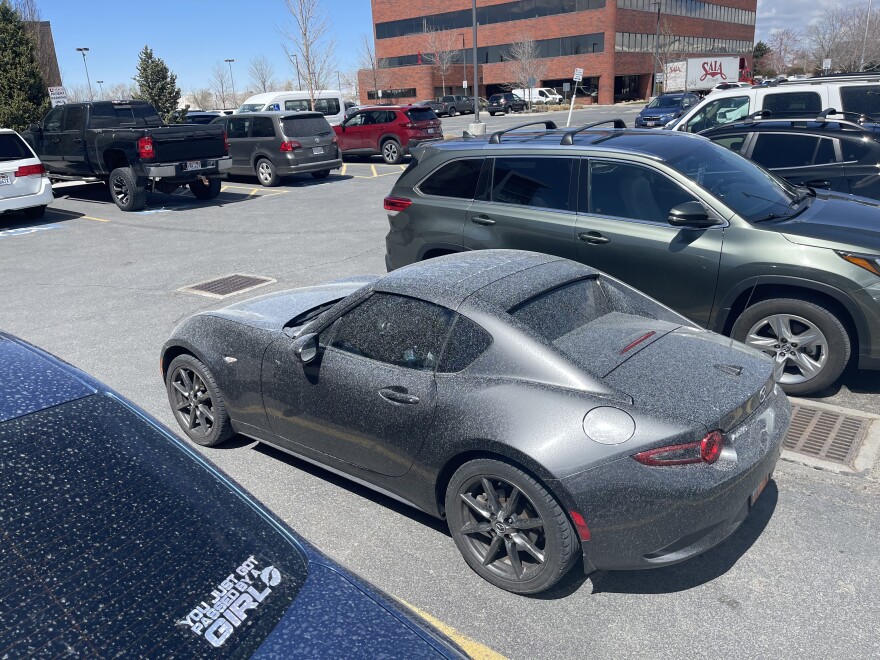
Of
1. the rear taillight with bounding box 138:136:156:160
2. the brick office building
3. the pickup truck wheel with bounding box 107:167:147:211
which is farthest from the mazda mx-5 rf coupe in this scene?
the brick office building

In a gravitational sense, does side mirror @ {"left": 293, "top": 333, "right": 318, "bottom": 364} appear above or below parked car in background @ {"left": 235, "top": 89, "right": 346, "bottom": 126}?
below

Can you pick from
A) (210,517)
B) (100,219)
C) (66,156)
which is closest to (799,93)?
(210,517)

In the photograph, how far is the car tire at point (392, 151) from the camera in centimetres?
2198

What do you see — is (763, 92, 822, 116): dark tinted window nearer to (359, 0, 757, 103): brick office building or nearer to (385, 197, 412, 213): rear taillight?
(385, 197, 412, 213): rear taillight

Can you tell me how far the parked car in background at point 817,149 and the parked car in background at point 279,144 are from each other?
1146 centimetres

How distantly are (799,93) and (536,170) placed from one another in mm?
7503

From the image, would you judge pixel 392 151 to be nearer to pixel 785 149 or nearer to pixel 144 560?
pixel 785 149

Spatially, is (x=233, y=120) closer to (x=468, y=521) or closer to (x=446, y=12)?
(x=468, y=521)

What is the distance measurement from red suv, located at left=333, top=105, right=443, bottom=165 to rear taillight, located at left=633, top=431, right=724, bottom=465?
19309 millimetres

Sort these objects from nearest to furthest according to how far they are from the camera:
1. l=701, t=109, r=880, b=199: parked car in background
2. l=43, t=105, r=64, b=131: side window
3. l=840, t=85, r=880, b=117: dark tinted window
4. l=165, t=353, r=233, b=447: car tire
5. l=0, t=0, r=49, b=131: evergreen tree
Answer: l=165, t=353, r=233, b=447: car tire → l=701, t=109, r=880, b=199: parked car in background → l=840, t=85, r=880, b=117: dark tinted window → l=43, t=105, r=64, b=131: side window → l=0, t=0, r=49, b=131: evergreen tree

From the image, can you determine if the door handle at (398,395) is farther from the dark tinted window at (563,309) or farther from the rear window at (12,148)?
the rear window at (12,148)

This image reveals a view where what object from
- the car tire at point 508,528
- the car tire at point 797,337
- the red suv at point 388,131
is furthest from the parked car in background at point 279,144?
the car tire at point 508,528

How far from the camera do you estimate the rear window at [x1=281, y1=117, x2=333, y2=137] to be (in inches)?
686

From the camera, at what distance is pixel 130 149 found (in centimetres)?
1416
